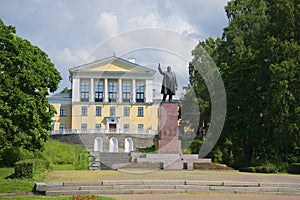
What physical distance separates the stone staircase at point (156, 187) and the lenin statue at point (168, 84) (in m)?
11.1

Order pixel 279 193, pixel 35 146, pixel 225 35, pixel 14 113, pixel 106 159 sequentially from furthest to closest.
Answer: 1. pixel 225 35
2. pixel 106 159
3. pixel 35 146
4. pixel 14 113
5. pixel 279 193

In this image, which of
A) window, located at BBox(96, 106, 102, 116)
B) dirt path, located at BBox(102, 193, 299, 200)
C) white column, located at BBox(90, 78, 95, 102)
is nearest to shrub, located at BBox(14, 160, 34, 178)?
dirt path, located at BBox(102, 193, 299, 200)

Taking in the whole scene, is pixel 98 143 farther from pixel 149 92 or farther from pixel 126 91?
pixel 149 92

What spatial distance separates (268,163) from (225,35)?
1365 cm

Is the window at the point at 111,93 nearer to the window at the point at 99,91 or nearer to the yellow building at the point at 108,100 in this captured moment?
the yellow building at the point at 108,100

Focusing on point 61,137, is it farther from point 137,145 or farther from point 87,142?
point 137,145

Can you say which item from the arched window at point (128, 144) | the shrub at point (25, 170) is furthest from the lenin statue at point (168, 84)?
the arched window at point (128, 144)

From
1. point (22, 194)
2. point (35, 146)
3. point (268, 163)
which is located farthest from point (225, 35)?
point (22, 194)

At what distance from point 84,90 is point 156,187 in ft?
145

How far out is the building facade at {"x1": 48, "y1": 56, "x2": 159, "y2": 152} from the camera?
5325 cm

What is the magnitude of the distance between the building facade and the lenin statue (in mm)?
29690

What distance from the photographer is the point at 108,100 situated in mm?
54375

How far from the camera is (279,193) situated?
11.5 m

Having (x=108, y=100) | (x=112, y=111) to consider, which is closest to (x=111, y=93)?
(x=108, y=100)
